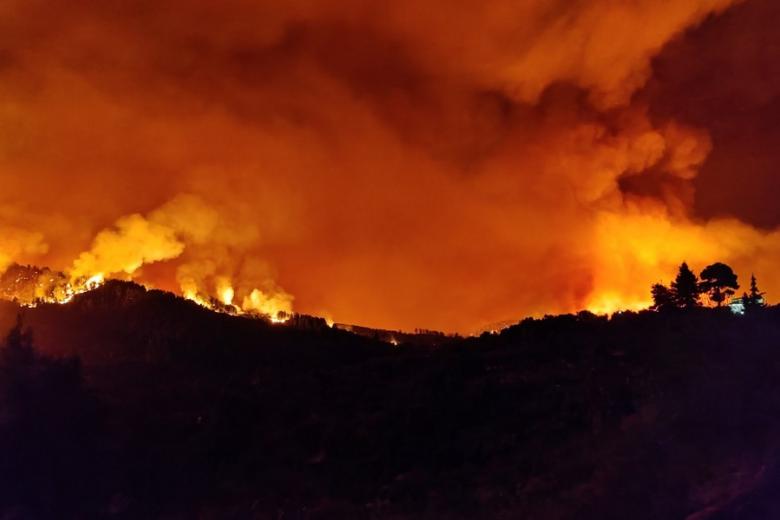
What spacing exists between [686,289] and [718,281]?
288cm

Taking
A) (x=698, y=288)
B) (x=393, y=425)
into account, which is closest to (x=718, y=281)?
(x=698, y=288)

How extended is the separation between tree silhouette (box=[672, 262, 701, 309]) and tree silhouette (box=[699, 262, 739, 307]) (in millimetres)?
843

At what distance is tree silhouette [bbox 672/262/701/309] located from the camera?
217 ft

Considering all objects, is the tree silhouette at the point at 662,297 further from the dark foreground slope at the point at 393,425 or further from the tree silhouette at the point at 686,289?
the dark foreground slope at the point at 393,425

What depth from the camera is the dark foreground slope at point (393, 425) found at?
36.2 meters

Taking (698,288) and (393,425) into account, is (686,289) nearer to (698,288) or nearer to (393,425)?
(698,288)

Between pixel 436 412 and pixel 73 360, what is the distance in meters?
20.0

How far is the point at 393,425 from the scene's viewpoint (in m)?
43.6

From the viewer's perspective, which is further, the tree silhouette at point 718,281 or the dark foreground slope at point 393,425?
the tree silhouette at point 718,281

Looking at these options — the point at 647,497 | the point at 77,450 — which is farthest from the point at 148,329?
the point at 647,497

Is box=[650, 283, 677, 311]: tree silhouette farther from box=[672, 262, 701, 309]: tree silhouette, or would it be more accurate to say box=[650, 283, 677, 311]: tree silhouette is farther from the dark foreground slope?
the dark foreground slope

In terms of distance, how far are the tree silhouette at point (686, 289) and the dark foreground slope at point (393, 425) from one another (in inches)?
432

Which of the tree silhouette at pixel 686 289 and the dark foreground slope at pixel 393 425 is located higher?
the tree silhouette at pixel 686 289

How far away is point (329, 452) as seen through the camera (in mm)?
41844
